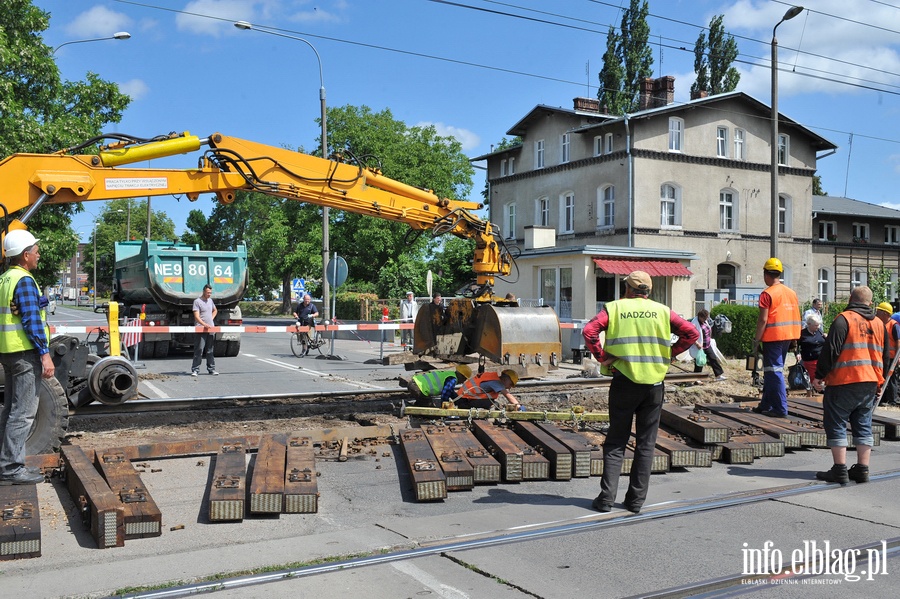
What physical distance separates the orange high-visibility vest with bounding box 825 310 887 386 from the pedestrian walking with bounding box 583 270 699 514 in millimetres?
2077

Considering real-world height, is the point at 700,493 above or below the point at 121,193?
below

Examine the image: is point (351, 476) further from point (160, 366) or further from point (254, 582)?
point (160, 366)

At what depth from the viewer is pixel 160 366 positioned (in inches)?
737

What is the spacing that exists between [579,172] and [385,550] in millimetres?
34425

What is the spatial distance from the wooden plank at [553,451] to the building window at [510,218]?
35074 millimetres

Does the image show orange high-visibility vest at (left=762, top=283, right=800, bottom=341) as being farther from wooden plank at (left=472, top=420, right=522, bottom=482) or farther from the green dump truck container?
the green dump truck container

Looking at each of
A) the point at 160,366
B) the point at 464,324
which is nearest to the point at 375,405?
the point at 464,324

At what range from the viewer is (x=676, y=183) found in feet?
119

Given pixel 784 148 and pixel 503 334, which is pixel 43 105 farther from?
pixel 784 148

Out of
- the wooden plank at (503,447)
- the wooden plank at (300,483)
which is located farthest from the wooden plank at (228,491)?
the wooden plank at (503,447)

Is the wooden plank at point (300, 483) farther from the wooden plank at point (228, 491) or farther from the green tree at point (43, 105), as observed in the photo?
the green tree at point (43, 105)

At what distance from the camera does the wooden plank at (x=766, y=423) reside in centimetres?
913

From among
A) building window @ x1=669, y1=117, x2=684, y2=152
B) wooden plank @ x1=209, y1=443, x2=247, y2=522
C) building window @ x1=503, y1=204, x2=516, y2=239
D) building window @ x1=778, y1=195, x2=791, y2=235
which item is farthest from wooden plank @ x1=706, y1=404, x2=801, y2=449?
building window @ x1=503, y1=204, x2=516, y2=239

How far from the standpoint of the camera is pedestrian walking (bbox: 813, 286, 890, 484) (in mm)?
7520
